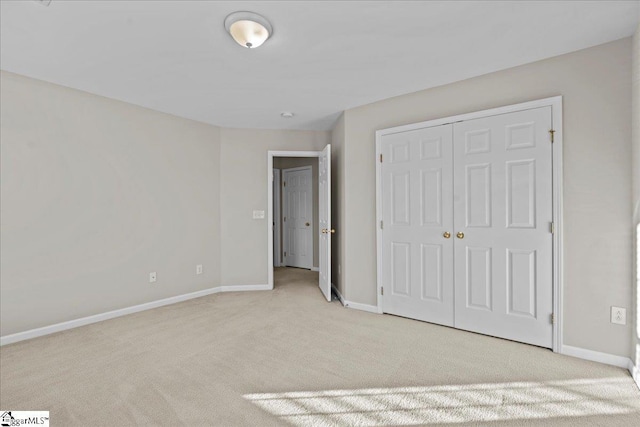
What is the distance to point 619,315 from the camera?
2.29m

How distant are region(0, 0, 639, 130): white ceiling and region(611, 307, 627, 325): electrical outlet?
204cm

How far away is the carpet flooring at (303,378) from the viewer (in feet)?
5.75

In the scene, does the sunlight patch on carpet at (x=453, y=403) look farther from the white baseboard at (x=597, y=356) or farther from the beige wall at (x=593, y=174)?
the beige wall at (x=593, y=174)

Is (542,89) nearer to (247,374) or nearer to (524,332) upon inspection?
(524,332)

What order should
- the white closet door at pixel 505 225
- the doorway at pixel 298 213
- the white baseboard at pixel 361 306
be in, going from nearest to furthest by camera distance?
the white closet door at pixel 505 225
the white baseboard at pixel 361 306
the doorway at pixel 298 213

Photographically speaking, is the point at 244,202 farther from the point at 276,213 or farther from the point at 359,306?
the point at 359,306

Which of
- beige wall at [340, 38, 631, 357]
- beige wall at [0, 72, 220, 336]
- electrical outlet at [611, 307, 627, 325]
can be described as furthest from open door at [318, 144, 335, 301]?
electrical outlet at [611, 307, 627, 325]

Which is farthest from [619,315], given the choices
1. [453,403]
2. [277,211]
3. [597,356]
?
[277,211]

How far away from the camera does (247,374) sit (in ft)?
7.18

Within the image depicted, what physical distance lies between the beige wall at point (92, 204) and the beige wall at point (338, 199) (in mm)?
1871

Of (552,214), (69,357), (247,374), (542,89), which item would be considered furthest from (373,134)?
(69,357)

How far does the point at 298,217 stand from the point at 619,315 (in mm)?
5248

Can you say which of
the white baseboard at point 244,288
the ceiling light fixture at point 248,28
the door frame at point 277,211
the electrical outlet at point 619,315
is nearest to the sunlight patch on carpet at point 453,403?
the electrical outlet at point 619,315

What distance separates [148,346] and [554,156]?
3835mm
